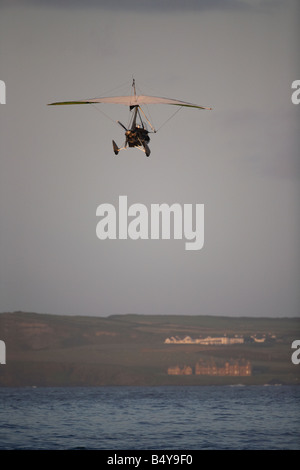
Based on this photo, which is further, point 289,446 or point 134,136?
point 289,446
